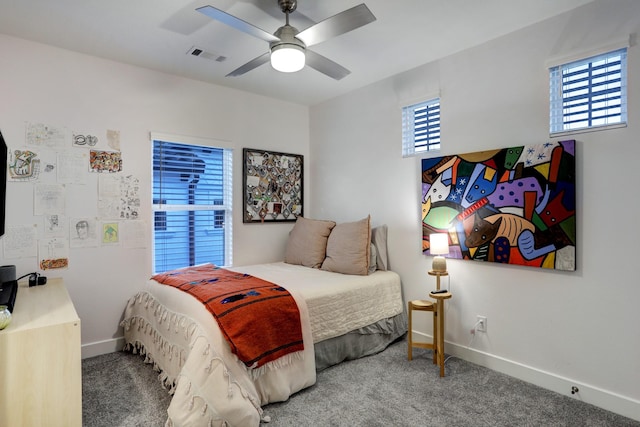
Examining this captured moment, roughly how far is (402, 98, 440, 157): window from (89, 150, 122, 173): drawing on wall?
8.13 feet

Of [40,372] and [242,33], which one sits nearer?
[40,372]

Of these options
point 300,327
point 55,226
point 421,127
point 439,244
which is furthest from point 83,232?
point 421,127

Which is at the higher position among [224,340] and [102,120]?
[102,120]

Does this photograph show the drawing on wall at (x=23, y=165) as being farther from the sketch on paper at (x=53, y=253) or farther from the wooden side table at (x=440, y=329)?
the wooden side table at (x=440, y=329)

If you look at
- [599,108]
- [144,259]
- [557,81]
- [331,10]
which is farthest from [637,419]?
[144,259]

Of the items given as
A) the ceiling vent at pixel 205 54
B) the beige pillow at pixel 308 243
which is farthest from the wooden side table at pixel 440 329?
the ceiling vent at pixel 205 54

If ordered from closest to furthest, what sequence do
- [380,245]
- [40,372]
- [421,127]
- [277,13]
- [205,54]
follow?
[40,372] < [277,13] < [205,54] < [421,127] < [380,245]

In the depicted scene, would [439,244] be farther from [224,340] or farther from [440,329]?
[224,340]

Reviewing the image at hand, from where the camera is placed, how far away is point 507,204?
257cm

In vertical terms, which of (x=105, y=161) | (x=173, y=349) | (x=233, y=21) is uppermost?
(x=233, y=21)

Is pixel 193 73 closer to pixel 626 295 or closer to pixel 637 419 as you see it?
pixel 626 295

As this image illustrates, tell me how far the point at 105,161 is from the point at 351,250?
7.20 feet

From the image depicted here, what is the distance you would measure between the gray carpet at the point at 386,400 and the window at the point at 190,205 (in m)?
1.06

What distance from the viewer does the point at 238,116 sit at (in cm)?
378
